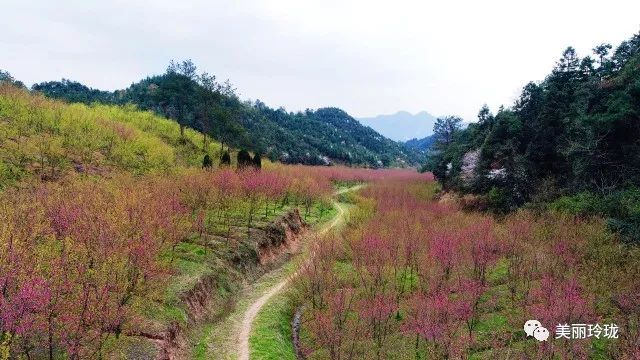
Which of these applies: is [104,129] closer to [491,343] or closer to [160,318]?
[160,318]

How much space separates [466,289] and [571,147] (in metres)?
23.6

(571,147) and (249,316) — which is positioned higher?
(571,147)

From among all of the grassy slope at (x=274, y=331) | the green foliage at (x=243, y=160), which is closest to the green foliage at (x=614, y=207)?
the grassy slope at (x=274, y=331)

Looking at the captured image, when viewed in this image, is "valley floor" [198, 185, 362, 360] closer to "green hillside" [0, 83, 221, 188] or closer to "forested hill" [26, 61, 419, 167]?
"green hillside" [0, 83, 221, 188]

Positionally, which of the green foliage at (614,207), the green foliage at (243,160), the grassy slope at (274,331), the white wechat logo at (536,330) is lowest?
the grassy slope at (274,331)

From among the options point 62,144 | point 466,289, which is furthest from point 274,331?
point 62,144

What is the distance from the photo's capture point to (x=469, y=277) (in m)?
32.0

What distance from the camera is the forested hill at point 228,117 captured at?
6956 centimetres

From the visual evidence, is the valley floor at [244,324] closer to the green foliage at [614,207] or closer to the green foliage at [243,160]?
the green foliage at [243,160]

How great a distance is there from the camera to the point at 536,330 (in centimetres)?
2286

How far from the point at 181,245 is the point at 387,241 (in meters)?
17.1

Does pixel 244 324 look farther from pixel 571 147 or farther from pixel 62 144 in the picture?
pixel 571 147

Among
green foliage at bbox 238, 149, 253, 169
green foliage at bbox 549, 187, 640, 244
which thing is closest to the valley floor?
green foliage at bbox 238, 149, 253, 169

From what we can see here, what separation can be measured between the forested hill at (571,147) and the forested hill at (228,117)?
3874 cm
